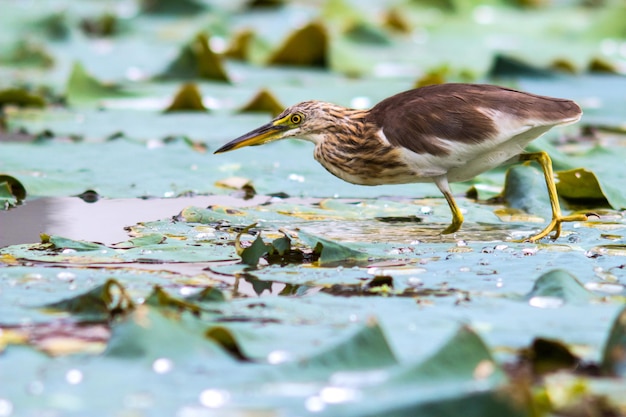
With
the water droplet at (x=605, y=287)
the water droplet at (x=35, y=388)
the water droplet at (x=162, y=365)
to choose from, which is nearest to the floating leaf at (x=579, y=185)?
the water droplet at (x=605, y=287)

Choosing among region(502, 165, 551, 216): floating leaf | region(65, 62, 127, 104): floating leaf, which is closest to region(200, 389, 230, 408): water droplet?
region(502, 165, 551, 216): floating leaf

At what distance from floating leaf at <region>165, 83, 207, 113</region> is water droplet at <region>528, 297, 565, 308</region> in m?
5.14

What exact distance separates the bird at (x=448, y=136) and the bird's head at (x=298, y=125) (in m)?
0.15

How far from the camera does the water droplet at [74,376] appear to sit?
12.2 ft

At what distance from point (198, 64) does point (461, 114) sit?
5.12m

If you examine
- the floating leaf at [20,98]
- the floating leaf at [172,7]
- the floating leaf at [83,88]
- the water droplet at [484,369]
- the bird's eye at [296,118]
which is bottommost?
the water droplet at [484,369]

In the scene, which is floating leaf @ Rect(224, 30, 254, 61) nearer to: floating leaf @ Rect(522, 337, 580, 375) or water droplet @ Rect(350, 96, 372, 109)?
water droplet @ Rect(350, 96, 372, 109)

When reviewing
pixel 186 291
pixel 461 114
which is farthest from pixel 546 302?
pixel 461 114

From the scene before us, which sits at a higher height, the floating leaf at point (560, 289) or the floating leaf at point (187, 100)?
the floating leaf at point (187, 100)

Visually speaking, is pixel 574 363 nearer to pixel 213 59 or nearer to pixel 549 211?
pixel 549 211

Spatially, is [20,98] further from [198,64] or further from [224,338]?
[224,338]

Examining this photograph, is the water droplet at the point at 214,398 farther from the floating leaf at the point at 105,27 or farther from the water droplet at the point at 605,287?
the floating leaf at the point at 105,27

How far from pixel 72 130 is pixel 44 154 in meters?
0.95

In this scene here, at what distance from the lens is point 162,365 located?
387 centimetres
